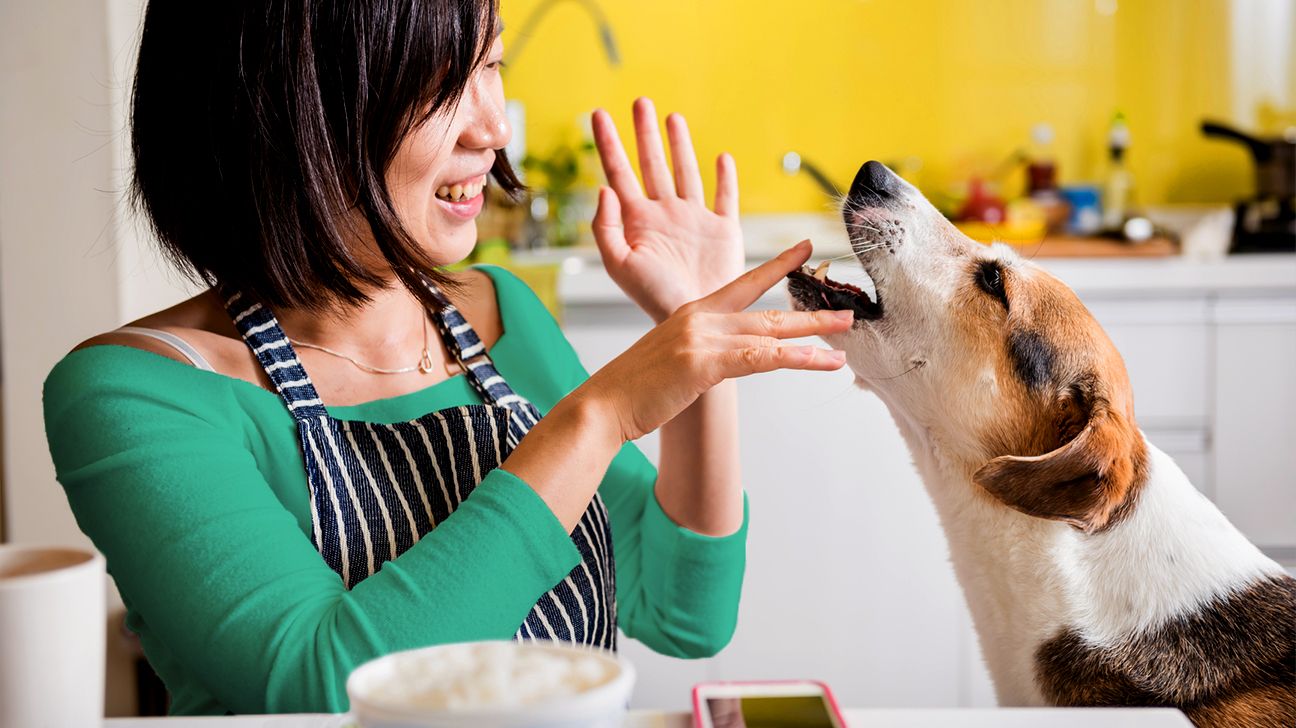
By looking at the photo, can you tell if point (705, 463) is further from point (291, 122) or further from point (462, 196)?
point (291, 122)

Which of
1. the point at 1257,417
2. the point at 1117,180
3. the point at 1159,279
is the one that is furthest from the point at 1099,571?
the point at 1117,180

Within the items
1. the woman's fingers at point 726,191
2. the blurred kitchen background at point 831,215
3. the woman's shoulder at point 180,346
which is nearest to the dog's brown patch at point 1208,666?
the woman's fingers at point 726,191

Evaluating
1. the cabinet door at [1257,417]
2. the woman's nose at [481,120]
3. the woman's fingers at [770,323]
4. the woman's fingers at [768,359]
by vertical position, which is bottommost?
the cabinet door at [1257,417]

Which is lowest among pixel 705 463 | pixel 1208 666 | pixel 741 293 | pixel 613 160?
pixel 1208 666

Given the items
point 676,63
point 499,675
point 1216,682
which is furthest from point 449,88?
point 676,63

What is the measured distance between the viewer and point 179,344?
1.05 metres

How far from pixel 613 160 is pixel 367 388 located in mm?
371

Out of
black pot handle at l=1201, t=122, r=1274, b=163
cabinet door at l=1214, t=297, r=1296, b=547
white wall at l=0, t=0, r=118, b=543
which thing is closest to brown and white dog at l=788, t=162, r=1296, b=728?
cabinet door at l=1214, t=297, r=1296, b=547

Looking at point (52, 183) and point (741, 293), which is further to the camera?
point (52, 183)

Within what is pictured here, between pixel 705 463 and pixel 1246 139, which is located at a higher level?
pixel 1246 139

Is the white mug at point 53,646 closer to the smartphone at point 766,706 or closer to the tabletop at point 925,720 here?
the tabletop at point 925,720

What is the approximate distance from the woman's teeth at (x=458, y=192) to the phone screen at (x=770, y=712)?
0.62 metres

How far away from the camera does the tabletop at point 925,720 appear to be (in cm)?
73

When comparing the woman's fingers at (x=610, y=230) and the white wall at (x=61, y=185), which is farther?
the white wall at (x=61, y=185)
